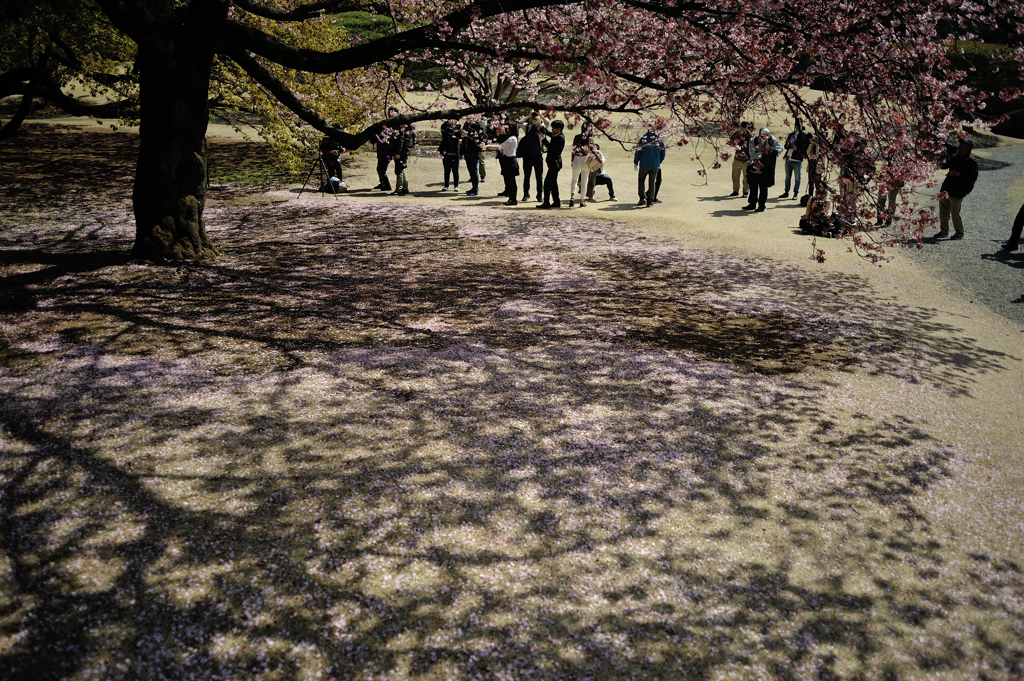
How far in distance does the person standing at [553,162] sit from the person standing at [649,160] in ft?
7.40

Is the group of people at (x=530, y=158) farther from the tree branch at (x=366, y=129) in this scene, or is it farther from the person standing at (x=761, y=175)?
the tree branch at (x=366, y=129)

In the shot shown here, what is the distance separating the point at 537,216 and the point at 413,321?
932 centimetres

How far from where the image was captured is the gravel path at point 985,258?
13156mm

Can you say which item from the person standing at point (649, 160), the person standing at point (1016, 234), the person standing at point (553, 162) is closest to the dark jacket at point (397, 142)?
the person standing at point (553, 162)

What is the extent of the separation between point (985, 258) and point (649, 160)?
8.90m

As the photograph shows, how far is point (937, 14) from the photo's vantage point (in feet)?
29.3

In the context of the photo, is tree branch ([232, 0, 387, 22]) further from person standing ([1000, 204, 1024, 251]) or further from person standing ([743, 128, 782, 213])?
person standing ([1000, 204, 1024, 251])

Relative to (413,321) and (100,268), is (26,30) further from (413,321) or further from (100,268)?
(413,321)

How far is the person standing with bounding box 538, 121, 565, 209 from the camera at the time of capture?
18.5 m

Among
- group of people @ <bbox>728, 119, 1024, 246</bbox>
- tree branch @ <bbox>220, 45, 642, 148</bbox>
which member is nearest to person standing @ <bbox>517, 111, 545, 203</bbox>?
group of people @ <bbox>728, 119, 1024, 246</bbox>

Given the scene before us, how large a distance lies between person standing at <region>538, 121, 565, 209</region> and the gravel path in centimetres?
958

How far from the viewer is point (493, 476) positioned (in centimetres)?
626

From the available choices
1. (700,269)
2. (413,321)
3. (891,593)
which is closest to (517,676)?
A: (891,593)

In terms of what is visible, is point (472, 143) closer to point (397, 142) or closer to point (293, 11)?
point (397, 142)
